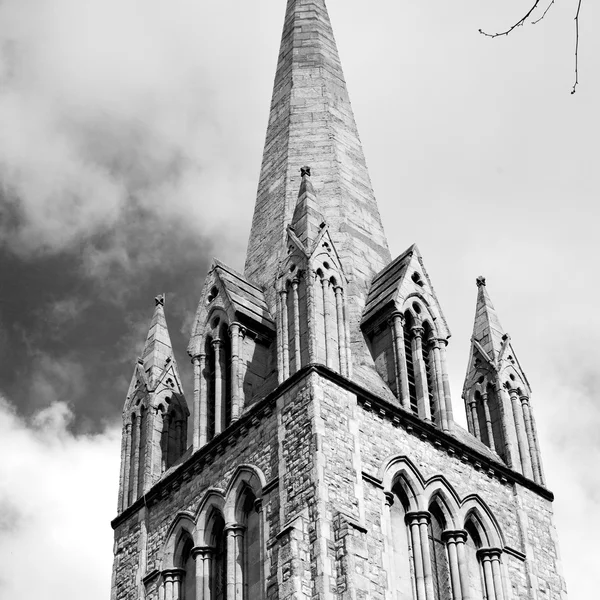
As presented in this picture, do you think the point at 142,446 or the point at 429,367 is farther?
the point at 142,446

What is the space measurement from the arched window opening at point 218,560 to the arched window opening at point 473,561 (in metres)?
4.81

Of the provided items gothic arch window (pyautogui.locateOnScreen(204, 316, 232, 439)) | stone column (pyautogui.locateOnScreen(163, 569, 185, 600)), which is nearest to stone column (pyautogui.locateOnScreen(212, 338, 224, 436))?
gothic arch window (pyautogui.locateOnScreen(204, 316, 232, 439))

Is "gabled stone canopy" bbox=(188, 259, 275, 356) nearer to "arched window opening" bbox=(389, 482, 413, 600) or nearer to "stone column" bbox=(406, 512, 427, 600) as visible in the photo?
"arched window opening" bbox=(389, 482, 413, 600)

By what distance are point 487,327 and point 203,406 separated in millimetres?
7521

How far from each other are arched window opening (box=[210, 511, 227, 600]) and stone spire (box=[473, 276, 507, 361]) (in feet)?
27.3

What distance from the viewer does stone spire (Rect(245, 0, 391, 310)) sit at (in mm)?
37812

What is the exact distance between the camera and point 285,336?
32.7 meters

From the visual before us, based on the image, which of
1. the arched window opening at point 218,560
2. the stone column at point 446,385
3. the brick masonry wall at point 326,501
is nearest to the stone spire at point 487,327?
Answer: the stone column at point 446,385

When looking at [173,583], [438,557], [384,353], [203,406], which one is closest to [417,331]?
[384,353]

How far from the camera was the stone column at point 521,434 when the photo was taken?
35134 millimetres

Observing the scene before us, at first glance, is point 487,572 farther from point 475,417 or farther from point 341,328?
point 341,328

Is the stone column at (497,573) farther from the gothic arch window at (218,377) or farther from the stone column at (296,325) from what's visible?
the gothic arch window at (218,377)

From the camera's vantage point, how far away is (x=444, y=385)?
1358 inches

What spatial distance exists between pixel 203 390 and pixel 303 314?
3427mm
